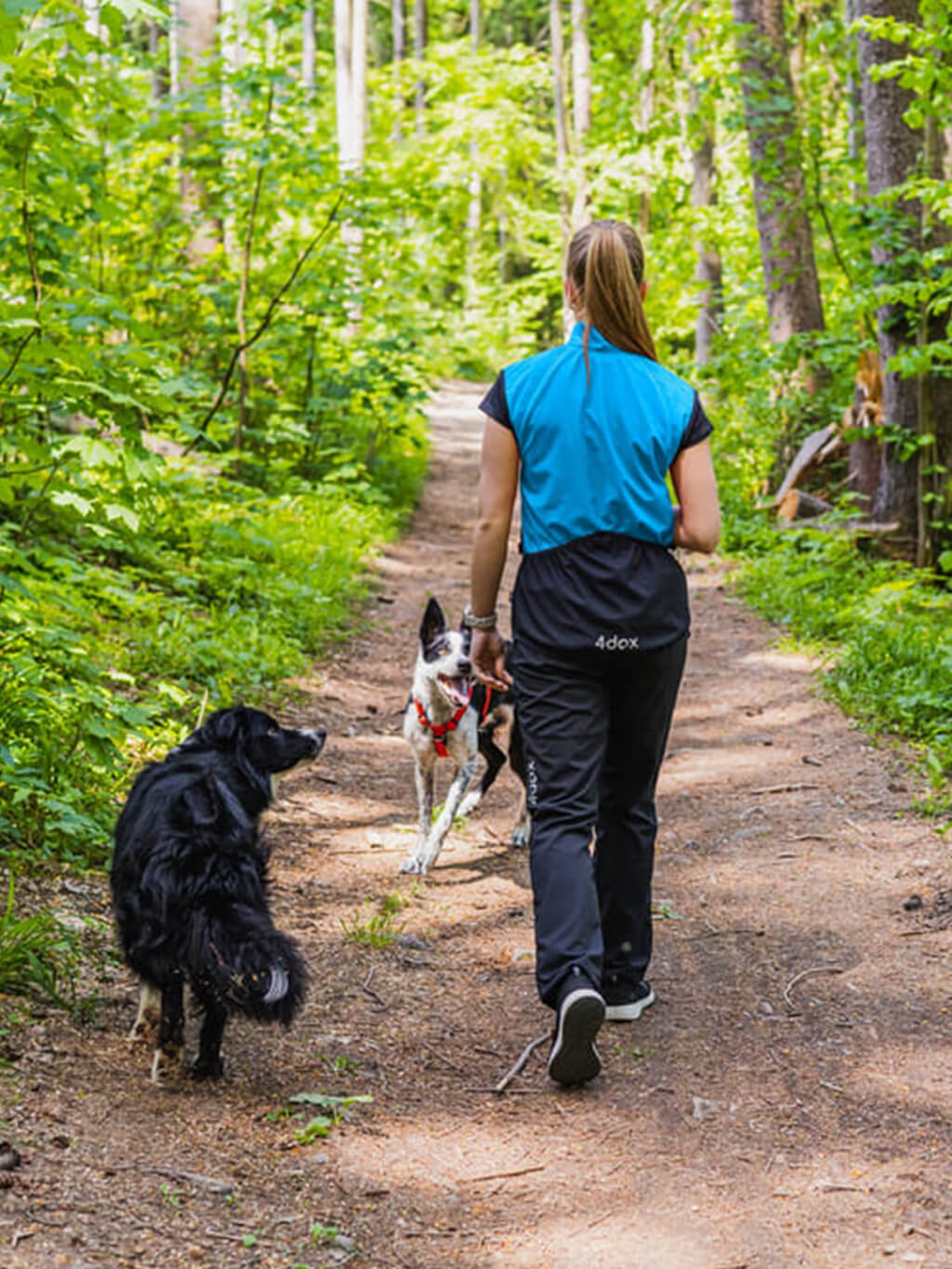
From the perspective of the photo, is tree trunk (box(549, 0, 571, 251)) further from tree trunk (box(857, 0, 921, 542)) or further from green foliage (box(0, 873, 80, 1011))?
green foliage (box(0, 873, 80, 1011))

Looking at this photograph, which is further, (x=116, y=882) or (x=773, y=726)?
(x=773, y=726)

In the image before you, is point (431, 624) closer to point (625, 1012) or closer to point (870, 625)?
point (625, 1012)

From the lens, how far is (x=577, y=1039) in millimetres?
3535

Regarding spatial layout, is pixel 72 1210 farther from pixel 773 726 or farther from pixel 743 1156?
pixel 773 726

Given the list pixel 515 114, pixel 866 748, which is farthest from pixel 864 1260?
pixel 515 114

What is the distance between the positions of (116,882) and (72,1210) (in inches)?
46.3

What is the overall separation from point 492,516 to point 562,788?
0.83 metres

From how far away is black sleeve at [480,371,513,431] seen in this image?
12.3ft

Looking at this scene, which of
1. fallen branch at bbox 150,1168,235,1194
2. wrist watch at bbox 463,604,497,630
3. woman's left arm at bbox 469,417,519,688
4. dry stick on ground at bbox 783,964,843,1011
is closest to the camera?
fallen branch at bbox 150,1168,235,1194

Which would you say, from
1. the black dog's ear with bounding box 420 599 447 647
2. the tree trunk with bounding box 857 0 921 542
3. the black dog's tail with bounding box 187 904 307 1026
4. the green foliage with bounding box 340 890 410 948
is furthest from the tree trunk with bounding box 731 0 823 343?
the black dog's tail with bounding box 187 904 307 1026

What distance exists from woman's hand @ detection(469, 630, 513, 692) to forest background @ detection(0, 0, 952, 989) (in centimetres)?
152

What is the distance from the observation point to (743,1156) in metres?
3.26

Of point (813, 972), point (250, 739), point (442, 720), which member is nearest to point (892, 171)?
point (442, 720)

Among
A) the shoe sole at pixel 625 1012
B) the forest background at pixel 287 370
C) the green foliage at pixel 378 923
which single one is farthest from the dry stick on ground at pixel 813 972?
the forest background at pixel 287 370
